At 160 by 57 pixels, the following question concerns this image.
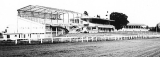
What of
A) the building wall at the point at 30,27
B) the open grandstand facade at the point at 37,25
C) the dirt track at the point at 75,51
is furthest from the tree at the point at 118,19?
the dirt track at the point at 75,51

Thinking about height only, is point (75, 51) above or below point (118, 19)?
below

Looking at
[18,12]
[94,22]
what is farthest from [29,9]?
[94,22]

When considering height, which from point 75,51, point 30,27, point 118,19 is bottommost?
point 75,51

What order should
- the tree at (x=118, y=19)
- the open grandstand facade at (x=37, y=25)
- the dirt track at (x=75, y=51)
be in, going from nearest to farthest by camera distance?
the dirt track at (x=75, y=51) < the open grandstand facade at (x=37, y=25) < the tree at (x=118, y=19)

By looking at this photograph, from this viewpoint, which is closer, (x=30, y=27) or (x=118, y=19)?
(x=30, y=27)

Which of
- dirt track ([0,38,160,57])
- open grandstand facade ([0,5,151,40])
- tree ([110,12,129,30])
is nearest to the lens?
dirt track ([0,38,160,57])

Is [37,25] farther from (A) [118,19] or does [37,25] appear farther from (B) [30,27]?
(A) [118,19]

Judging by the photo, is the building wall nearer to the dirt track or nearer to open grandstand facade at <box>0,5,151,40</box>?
open grandstand facade at <box>0,5,151,40</box>

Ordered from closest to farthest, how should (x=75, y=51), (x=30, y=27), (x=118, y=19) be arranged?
(x=75, y=51) < (x=30, y=27) < (x=118, y=19)

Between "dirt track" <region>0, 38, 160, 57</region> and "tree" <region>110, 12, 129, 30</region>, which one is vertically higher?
"tree" <region>110, 12, 129, 30</region>

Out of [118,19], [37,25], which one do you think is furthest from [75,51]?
[118,19]

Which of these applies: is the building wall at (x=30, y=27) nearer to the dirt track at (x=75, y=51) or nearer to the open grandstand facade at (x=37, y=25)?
the open grandstand facade at (x=37, y=25)

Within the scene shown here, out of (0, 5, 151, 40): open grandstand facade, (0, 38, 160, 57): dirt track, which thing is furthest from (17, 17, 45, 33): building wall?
(0, 38, 160, 57): dirt track

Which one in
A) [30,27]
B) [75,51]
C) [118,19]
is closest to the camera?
[75,51]
